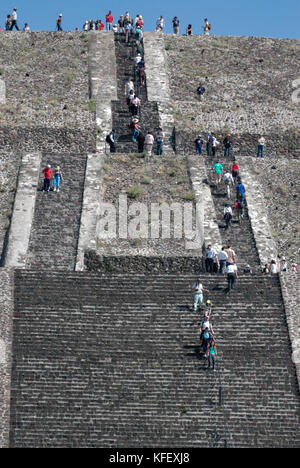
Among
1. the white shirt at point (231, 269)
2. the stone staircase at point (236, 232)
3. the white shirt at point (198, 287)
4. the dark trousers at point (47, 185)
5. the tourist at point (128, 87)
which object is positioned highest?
the tourist at point (128, 87)

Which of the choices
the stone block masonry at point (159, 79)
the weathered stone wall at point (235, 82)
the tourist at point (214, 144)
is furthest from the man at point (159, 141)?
the weathered stone wall at point (235, 82)

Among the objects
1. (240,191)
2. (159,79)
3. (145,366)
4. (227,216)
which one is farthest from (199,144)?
(145,366)

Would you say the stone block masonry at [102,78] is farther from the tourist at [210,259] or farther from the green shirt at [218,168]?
the tourist at [210,259]

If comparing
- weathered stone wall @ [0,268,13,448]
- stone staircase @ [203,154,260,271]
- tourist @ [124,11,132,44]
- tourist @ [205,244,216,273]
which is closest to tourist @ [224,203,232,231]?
stone staircase @ [203,154,260,271]

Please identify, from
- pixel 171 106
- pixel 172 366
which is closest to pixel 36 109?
pixel 171 106

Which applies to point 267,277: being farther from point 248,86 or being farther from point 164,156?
point 248,86

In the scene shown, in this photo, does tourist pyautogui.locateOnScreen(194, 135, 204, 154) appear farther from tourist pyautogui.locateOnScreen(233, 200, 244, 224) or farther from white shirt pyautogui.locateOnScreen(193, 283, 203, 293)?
white shirt pyautogui.locateOnScreen(193, 283, 203, 293)
